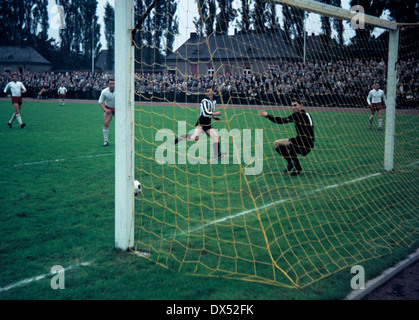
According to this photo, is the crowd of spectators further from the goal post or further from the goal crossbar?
the goal post

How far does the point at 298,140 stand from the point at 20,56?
70.7m

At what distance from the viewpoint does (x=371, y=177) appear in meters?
8.15

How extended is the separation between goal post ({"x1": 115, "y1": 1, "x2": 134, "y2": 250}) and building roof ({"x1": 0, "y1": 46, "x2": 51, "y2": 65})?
71.0m

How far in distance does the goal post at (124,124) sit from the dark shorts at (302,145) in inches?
179

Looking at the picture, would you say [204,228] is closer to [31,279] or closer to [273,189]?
[31,279]

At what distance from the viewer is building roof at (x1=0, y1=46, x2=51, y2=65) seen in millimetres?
67625

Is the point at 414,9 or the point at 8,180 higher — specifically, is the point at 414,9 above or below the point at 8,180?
above

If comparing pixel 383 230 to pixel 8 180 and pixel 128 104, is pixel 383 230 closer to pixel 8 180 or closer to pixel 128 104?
pixel 128 104

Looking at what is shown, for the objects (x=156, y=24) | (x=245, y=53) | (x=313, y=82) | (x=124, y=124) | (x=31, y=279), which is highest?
(x=156, y=24)

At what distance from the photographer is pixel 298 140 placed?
829 cm
